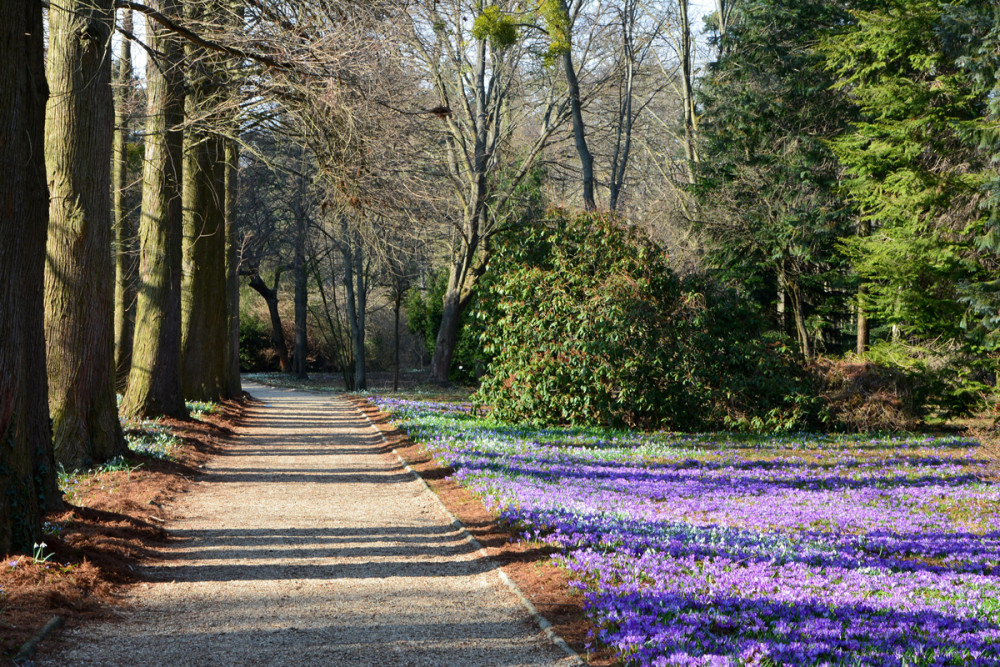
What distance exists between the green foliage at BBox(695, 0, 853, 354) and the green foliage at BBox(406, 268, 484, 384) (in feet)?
35.7

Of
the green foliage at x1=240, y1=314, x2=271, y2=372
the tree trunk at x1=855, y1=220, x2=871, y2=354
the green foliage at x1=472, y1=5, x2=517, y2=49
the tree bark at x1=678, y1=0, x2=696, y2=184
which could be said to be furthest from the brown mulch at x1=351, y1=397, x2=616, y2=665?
the green foliage at x1=240, y1=314, x2=271, y2=372

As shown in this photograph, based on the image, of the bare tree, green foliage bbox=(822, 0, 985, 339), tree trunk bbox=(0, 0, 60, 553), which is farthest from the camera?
the bare tree

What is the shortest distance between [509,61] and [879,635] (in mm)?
27590

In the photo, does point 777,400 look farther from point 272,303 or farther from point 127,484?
point 272,303

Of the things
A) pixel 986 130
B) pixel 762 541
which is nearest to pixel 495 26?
pixel 986 130

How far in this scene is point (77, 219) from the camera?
9641 mm

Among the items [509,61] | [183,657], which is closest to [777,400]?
[183,657]

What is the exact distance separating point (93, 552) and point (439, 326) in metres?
34.6

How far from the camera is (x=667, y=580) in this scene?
19.0 ft

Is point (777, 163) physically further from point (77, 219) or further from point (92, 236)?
point (77, 219)

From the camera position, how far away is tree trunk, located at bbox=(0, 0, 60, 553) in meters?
5.81

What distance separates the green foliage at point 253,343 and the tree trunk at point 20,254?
1785 inches

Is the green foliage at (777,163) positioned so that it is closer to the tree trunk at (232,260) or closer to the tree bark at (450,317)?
the tree bark at (450,317)

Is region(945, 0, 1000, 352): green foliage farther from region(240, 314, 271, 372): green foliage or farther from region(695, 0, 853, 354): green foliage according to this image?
region(240, 314, 271, 372): green foliage
